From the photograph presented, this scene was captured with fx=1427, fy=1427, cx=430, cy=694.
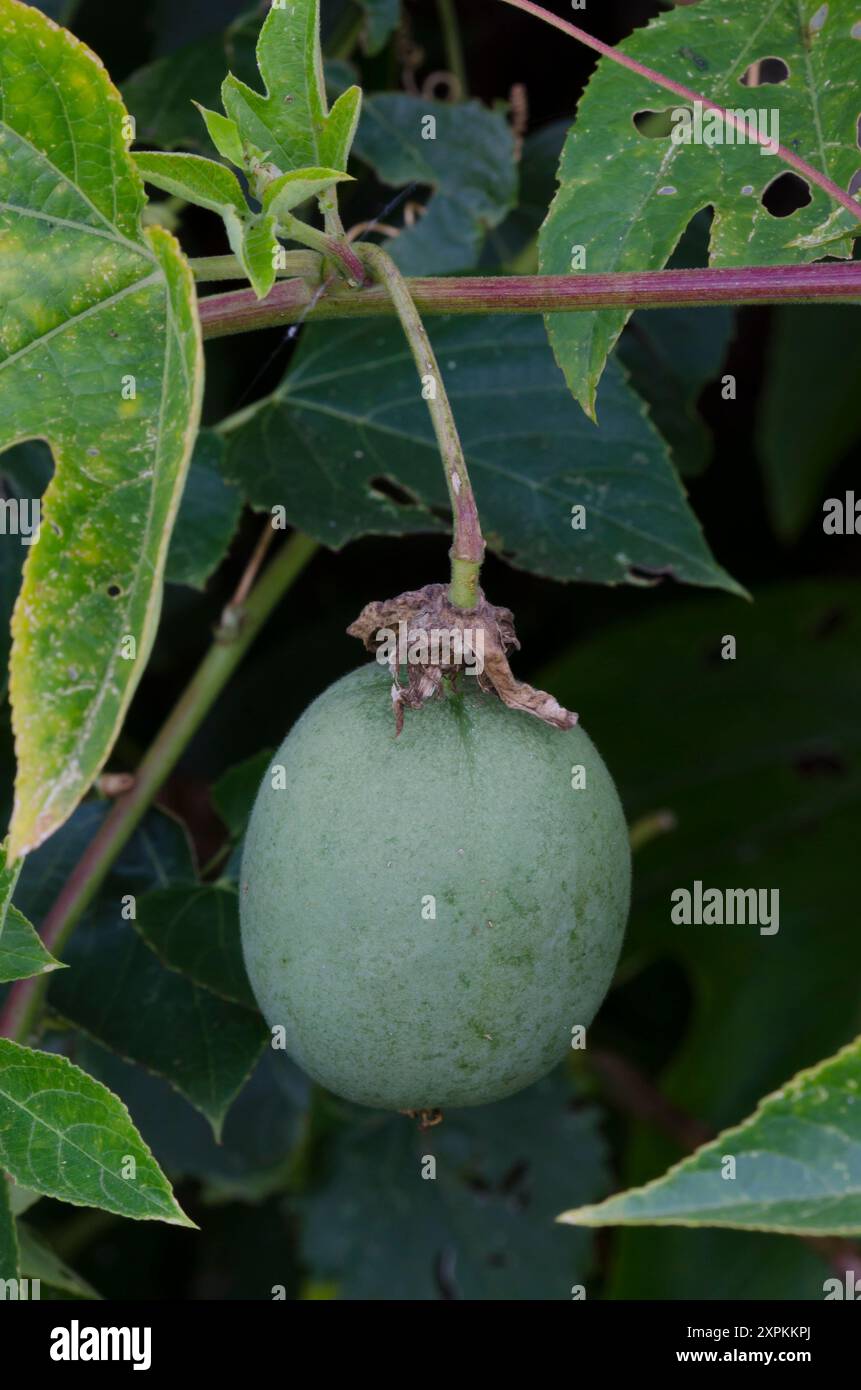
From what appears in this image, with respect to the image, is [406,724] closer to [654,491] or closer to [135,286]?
[135,286]

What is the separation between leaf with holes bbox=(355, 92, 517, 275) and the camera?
5.75 ft

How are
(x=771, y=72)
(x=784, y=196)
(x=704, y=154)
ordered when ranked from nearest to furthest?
(x=704, y=154) → (x=771, y=72) → (x=784, y=196)

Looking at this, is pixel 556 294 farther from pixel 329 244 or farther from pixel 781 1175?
pixel 781 1175

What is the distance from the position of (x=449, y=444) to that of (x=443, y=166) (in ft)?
3.03

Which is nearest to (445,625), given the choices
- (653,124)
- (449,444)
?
(449,444)

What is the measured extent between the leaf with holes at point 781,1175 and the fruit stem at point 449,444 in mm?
414

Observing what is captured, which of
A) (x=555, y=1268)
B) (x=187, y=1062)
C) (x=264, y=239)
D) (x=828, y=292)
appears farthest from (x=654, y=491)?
(x=555, y=1268)

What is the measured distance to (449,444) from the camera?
3.31ft

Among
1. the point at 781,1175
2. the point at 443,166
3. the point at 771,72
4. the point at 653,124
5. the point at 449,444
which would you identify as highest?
the point at 771,72

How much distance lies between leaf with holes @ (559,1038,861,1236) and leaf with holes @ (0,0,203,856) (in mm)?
417

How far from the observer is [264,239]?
1.00 m

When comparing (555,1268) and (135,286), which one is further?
(555,1268)

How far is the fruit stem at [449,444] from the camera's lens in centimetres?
100
